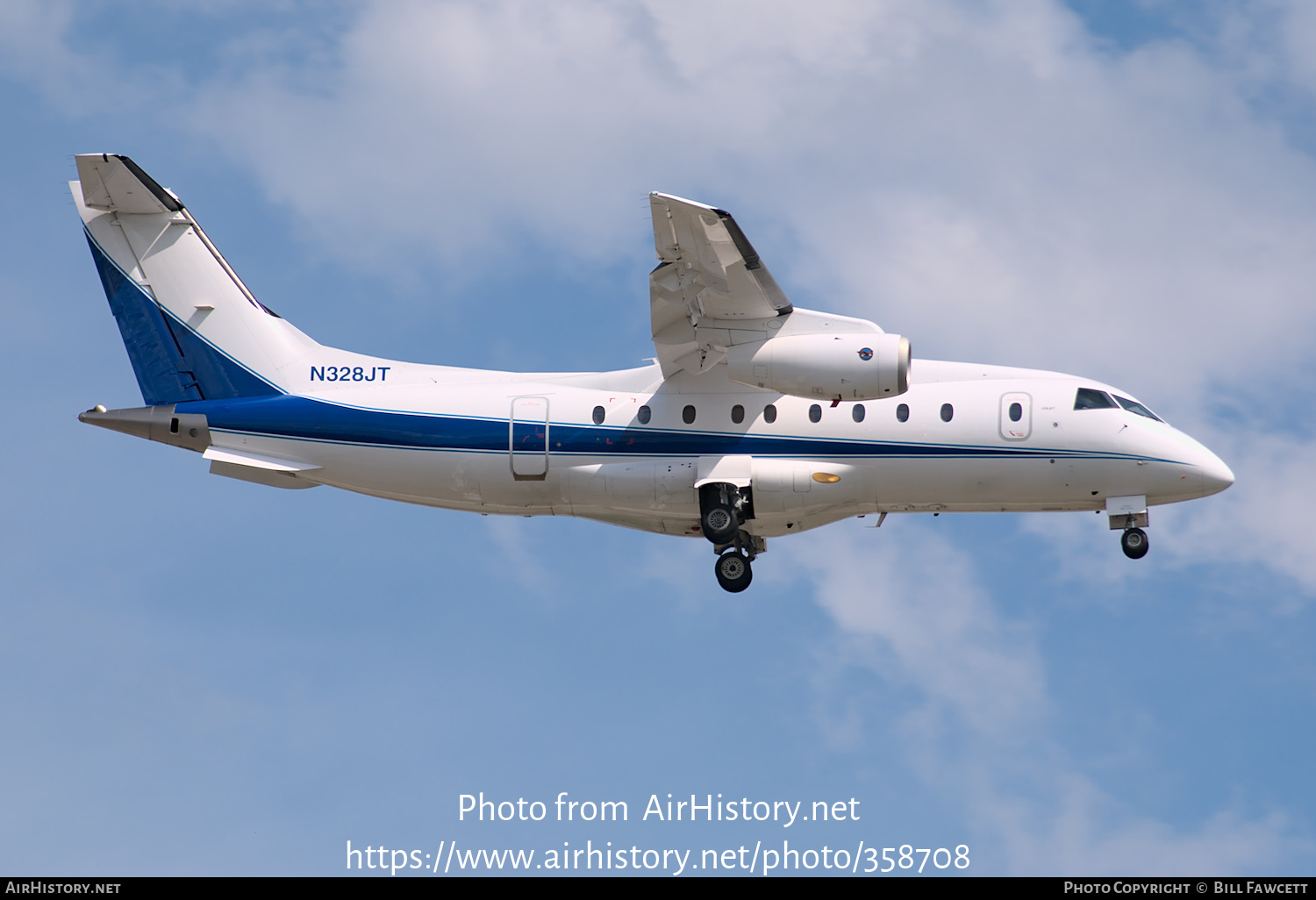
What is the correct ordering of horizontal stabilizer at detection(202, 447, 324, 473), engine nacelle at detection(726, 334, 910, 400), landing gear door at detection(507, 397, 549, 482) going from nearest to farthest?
engine nacelle at detection(726, 334, 910, 400)
landing gear door at detection(507, 397, 549, 482)
horizontal stabilizer at detection(202, 447, 324, 473)

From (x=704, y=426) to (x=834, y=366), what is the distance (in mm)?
2204

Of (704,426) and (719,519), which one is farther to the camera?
(704,426)

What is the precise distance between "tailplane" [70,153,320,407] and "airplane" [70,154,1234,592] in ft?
0.16

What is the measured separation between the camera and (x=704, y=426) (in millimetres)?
20281

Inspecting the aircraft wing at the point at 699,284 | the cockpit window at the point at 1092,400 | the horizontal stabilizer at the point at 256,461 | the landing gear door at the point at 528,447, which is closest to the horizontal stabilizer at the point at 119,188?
the horizontal stabilizer at the point at 256,461

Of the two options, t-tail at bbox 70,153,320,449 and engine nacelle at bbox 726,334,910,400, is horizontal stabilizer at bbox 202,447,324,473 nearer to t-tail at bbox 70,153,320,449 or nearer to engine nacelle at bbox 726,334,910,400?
t-tail at bbox 70,153,320,449

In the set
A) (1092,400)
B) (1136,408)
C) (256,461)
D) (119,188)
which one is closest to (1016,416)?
(1092,400)

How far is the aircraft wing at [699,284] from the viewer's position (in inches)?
728

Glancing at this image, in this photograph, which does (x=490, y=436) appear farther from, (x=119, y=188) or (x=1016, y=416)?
(x=1016, y=416)

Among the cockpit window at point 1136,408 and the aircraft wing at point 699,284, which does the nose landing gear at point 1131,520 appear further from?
the aircraft wing at point 699,284

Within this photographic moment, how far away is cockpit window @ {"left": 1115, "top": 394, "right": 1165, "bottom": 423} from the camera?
2012 centimetres

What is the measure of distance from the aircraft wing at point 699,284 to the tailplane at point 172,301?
5.30 m

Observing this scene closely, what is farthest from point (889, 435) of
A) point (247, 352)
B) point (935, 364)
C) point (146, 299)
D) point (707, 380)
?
point (146, 299)

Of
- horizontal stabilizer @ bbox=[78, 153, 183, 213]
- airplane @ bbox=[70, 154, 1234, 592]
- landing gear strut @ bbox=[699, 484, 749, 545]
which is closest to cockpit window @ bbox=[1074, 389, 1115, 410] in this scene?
airplane @ bbox=[70, 154, 1234, 592]
